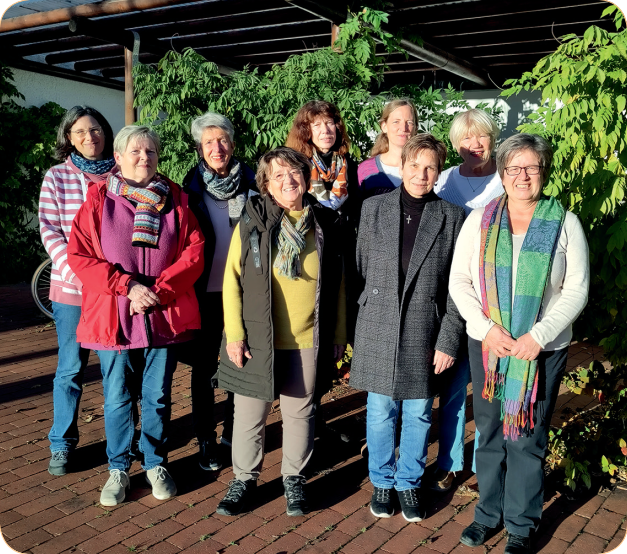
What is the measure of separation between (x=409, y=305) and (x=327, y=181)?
1.04 metres

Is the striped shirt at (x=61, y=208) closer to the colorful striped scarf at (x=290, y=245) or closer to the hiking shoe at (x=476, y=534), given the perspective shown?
the colorful striped scarf at (x=290, y=245)

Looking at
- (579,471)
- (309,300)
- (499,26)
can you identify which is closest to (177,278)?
(309,300)

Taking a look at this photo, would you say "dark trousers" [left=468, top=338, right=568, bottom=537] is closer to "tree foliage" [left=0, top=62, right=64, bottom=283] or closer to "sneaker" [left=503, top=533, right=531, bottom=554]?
"sneaker" [left=503, top=533, right=531, bottom=554]

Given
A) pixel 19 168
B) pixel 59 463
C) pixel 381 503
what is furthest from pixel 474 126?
pixel 19 168

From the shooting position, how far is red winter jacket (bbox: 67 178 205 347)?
336 cm

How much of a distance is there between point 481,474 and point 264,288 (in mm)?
1502

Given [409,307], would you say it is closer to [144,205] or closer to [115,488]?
[144,205]

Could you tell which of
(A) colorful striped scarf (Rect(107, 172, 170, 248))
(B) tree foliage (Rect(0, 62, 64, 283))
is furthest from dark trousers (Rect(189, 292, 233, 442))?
(B) tree foliage (Rect(0, 62, 64, 283))

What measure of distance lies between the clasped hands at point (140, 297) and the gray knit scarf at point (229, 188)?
0.75 m

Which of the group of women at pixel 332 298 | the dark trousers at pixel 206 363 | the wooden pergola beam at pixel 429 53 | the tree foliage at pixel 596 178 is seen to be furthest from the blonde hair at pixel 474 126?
the wooden pergola beam at pixel 429 53

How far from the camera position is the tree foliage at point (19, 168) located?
384 inches

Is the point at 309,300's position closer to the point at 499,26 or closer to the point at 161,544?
the point at 161,544

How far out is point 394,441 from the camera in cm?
352

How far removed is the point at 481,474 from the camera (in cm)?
326
